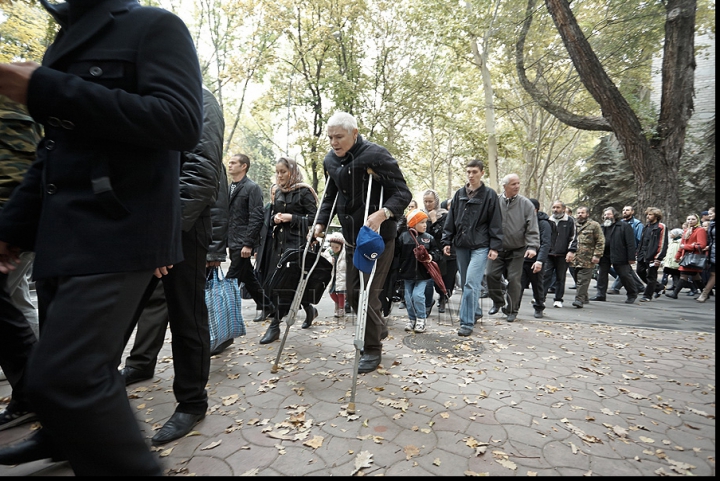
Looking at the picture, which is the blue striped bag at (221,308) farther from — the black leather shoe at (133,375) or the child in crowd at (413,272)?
the child in crowd at (413,272)

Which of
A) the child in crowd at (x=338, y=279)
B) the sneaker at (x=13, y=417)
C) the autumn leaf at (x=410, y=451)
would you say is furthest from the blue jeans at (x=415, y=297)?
the sneaker at (x=13, y=417)

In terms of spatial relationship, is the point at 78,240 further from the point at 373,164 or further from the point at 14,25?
the point at 14,25

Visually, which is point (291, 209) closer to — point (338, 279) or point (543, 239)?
point (338, 279)

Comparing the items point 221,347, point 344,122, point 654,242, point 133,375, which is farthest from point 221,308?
point 654,242

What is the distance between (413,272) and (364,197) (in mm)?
2234

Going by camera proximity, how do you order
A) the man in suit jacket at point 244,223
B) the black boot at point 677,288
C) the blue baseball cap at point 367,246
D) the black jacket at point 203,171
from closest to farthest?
the black jacket at point 203,171
the blue baseball cap at point 367,246
the man in suit jacket at point 244,223
the black boot at point 677,288

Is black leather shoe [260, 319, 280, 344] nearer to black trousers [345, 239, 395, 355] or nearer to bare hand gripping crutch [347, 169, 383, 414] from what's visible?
black trousers [345, 239, 395, 355]

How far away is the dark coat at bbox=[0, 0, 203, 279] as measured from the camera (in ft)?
4.24

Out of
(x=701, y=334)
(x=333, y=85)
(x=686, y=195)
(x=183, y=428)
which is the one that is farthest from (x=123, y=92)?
(x=686, y=195)

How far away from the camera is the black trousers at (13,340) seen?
2385mm

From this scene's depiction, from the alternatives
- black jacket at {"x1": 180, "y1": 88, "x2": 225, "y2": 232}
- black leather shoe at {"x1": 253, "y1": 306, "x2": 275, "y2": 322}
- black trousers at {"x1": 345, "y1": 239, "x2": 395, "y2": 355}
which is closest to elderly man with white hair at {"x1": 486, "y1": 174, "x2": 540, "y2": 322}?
black trousers at {"x1": 345, "y1": 239, "x2": 395, "y2": 355}

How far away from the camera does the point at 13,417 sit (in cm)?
258

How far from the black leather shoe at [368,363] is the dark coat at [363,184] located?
1.12 meters

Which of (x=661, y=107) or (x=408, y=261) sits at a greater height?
(x=661, y=107)
